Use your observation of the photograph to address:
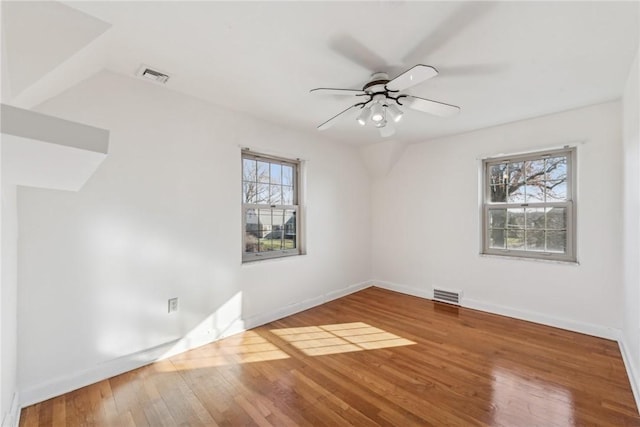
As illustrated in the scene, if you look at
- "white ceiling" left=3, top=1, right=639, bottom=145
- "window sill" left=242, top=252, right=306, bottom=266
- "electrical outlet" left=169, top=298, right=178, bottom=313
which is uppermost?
"white ceiling" left=3, top=1, right=639, bottom=145

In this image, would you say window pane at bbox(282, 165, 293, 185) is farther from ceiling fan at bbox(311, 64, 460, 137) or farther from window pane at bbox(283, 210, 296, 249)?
ceiling fan at bbox(311, 64, 460, 137)

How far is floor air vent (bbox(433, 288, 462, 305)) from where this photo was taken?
3.81 m

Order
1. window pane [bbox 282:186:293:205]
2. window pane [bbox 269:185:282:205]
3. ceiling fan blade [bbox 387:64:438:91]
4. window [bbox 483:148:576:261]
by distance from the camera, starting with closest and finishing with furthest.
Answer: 1. ceiling fan blade [bbox 387:64:438:91]
2. window [bbox 483:148:576:261]
3. window pane [bbox 269:185:282:205]
4. window pane [bbox 282:186:293:205]

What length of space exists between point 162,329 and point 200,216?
105cm

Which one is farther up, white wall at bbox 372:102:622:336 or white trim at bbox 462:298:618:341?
white wall at bbox 372:102:622:336

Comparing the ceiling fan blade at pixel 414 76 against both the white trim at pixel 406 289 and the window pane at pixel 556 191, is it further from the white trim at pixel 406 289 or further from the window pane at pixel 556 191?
the white trim at pixel 406 289

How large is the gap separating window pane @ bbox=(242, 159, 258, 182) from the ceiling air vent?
111 centimetres

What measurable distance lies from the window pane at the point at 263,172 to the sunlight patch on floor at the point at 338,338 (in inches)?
69.1

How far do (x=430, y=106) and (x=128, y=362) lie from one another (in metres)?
3.17

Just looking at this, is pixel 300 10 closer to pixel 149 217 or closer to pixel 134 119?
pixel 134 119

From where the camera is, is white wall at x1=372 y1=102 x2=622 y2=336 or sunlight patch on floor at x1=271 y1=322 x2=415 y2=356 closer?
sunlight patch on floor at x1=271 y1=322 x2=415 y2=356

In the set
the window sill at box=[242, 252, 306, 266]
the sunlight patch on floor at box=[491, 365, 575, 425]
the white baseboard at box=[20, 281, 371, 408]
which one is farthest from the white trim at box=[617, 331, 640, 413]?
the window sill at box=[242, 252, 306, 266]

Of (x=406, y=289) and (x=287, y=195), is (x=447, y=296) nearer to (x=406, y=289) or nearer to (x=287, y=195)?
(x=406, y=289)

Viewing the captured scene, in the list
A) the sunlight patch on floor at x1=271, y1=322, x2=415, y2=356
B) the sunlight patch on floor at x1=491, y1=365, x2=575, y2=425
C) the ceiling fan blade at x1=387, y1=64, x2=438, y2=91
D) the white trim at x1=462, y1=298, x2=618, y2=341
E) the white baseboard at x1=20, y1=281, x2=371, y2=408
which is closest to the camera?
the ceiling fan blade at x1=387, y1=64, x2=438, y2=91
